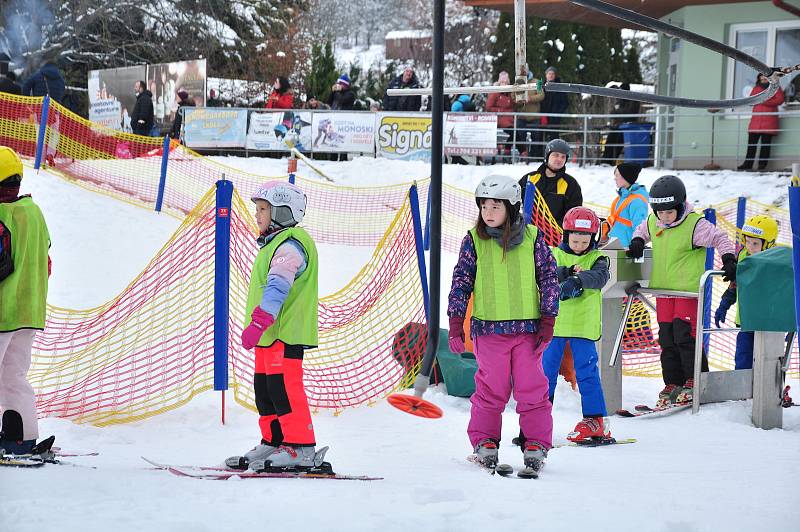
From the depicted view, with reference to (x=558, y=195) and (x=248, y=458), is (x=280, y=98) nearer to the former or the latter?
(x=558, y=195)

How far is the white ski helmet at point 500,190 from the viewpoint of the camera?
16.4 feet

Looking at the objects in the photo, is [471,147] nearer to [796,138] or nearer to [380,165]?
[380,165]

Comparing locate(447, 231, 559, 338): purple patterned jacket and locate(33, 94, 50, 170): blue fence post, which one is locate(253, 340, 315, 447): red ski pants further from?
locate(33, 94, 50, 170): blue fence post

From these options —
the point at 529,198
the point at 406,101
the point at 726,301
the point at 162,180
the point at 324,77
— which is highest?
the point at 324,77

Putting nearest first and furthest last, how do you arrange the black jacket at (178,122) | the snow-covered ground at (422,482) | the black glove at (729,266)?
the snow-covered ground at (422,482) < the black glove at (729,266) < the black jacket at (178,122)

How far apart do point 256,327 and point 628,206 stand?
433cm


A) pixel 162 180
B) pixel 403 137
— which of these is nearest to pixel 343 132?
pixel 403 137

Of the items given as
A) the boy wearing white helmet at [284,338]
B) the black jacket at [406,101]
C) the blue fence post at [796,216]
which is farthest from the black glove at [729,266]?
the black jacket at [406,101]

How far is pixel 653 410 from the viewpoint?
22.2 ft

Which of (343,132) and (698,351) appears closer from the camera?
(698,351)

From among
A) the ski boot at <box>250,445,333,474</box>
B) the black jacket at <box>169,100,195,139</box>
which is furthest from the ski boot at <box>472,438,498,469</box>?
the black jacket at <box>169,100,195,139</box>

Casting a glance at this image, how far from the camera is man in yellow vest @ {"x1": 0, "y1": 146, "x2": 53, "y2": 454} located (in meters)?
4.88

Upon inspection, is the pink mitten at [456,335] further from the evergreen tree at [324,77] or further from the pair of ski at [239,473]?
the evergreen tree at [324,77]

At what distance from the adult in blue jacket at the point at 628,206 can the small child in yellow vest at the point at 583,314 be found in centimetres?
204
